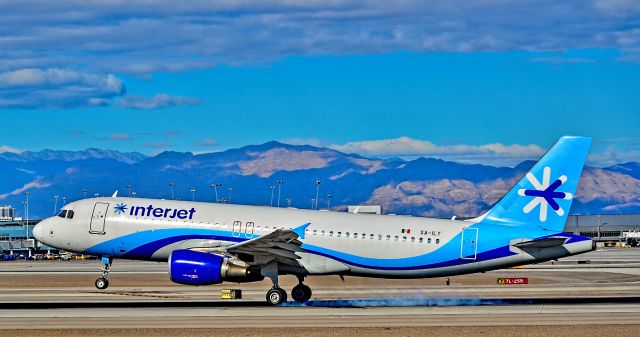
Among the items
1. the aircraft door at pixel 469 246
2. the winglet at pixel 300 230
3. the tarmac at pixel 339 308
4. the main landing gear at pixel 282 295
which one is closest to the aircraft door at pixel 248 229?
the winglet at pixel 300 230

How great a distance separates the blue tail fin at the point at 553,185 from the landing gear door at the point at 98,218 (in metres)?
20.8

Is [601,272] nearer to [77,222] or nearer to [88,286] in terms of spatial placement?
[88,286]

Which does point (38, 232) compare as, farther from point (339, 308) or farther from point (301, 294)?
point (339, 308)

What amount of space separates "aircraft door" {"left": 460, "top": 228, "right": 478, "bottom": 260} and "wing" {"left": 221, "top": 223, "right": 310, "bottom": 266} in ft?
26.2

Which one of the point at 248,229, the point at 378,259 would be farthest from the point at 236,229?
the point at 378,259

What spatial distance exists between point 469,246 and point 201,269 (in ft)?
42.9

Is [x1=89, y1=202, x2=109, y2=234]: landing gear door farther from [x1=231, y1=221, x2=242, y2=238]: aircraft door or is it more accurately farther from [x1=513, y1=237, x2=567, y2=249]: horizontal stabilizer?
[x1=513, y1=237, x2=567, y2=249]: horizontal stabilizer

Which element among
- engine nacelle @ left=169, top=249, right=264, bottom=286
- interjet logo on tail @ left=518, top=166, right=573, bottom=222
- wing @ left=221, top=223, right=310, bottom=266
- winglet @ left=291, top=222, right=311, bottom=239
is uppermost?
interjet logo on tail @ left=518, top=166, right=573, bottom=222

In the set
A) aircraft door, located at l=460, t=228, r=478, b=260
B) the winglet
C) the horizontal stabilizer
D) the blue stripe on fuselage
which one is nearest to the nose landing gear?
the blue stripe on fuselage

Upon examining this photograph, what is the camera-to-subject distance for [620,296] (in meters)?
58.0

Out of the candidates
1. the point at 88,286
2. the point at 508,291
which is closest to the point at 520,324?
the point at 508,291

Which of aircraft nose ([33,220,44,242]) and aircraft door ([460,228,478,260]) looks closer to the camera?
aircraft door ([460,228,478,260])

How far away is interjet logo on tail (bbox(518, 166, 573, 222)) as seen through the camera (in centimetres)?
5178

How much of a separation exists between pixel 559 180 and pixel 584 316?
331 inches
